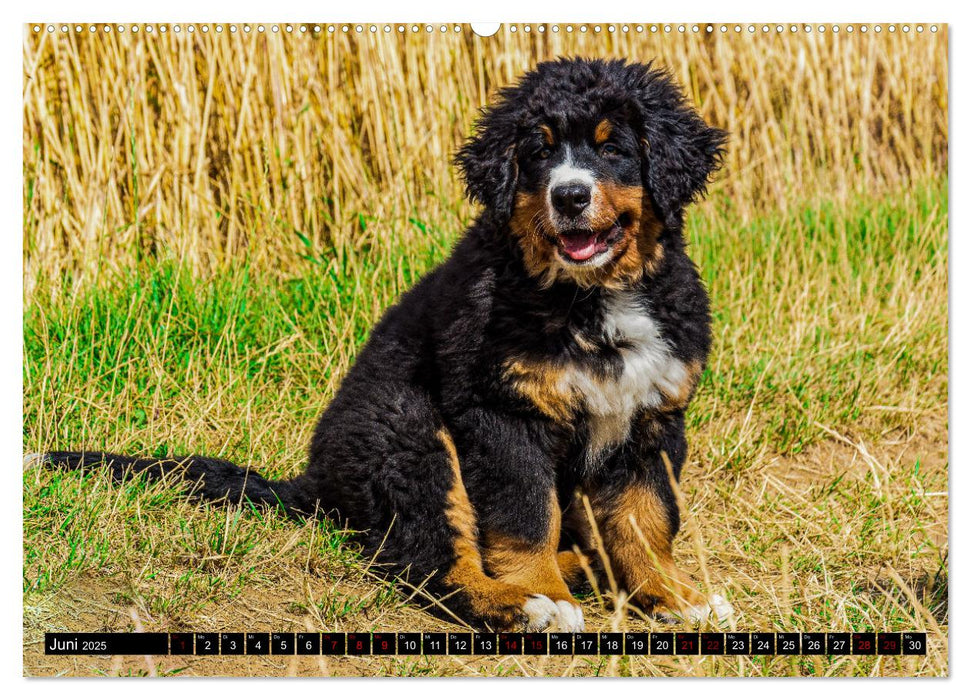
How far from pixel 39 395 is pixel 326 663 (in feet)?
6.08

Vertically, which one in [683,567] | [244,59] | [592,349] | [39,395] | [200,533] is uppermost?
[244,59]

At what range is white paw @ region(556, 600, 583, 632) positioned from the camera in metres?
3.85

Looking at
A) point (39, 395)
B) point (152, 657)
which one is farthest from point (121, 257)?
point (152, 657)

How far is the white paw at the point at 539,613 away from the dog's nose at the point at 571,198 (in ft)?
4.20

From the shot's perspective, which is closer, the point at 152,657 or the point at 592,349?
the point at 152,657

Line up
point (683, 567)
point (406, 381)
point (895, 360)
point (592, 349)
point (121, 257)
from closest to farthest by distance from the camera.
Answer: point (592, 349) → point (406, 381) → point (683, 567) → point (121, 257) → point (895, 360)

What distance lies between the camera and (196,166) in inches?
217

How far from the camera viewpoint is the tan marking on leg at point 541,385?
3.82 m

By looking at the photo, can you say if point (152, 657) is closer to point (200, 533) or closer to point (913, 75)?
point (200, 533)

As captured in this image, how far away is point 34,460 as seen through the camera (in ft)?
14.4

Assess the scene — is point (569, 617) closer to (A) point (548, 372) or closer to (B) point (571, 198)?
(A) point (548, 372)

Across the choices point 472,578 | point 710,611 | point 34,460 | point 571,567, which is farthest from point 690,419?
point 34,460

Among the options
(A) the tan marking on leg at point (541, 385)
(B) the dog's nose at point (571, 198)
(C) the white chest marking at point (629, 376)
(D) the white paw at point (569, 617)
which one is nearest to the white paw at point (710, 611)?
(D) the white paw at point (569, 617)

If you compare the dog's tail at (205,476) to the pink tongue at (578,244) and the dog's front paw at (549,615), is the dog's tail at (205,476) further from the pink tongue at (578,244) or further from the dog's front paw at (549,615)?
the pink tongue at (578,244)
